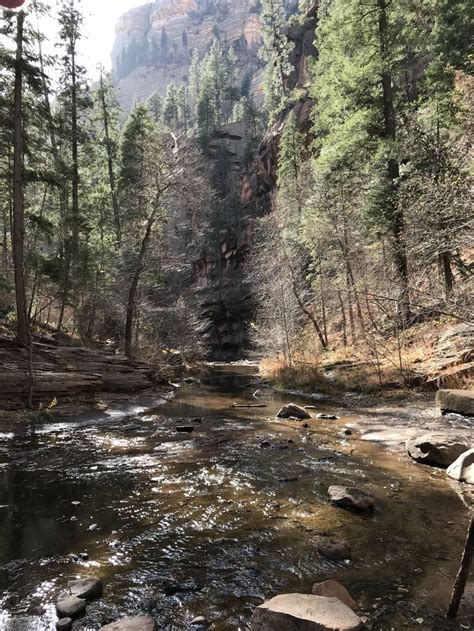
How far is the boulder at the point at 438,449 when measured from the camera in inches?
312

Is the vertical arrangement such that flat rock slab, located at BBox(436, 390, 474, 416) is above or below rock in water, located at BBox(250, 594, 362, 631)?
above

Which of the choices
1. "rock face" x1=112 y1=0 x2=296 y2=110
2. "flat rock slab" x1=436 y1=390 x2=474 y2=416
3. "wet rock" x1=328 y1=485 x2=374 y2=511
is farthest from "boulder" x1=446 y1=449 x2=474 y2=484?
"rock face" x1=112 y1=0 x2=296 y2=110

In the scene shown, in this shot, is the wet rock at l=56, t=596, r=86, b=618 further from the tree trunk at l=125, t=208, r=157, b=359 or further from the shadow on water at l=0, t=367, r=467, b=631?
the tree trunk at l=125, t=208, r=157, b=359

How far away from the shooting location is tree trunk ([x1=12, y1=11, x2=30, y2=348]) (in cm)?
1465

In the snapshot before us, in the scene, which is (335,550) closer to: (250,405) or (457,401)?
(457,401)

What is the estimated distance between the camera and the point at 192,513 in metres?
6.05

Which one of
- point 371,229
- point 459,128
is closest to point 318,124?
point 371,229

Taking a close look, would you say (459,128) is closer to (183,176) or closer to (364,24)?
(364,24)

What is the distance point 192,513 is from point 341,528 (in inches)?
81.0

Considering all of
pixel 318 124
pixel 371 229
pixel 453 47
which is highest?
pixel 453 47

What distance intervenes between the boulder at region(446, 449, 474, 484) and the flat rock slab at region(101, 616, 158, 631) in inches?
221

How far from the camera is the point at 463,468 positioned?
7.12 metres

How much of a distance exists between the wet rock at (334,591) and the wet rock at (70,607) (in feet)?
6.93

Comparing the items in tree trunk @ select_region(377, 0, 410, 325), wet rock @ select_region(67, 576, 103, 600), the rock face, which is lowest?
wet rock @ select_region(67, 576, 103, 600)
